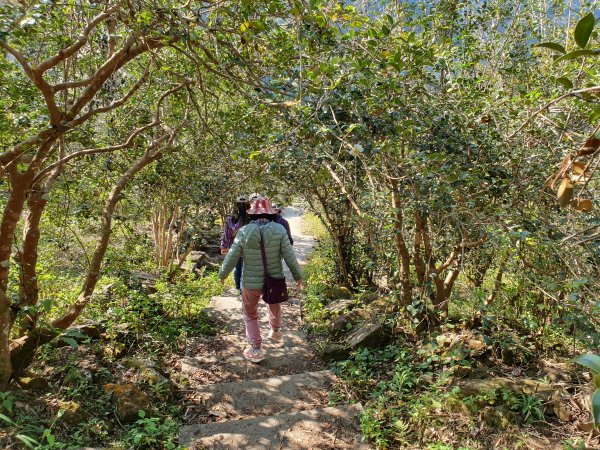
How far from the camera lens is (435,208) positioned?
106 inches

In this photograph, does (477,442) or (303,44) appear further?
(477,442)

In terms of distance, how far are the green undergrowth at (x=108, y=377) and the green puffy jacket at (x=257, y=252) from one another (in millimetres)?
1313

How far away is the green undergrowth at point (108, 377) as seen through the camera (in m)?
2.81

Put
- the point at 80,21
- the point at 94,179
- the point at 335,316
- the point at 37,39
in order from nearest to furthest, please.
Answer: the point at 37,39 < the point at 80,21 < the point at 94,179 < the point at 335,316

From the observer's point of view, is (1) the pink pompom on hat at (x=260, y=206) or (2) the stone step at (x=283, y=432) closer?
(2) the stone step at (x=283, y=432)

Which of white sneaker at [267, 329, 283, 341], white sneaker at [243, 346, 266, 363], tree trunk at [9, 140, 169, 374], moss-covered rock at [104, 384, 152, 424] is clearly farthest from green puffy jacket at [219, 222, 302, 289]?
moss-covered rock at [104, 384, 152, 424]

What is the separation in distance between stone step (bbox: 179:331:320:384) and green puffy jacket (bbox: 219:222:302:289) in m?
0.96

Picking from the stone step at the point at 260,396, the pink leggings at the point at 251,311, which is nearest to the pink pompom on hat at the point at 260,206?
the pink leggings at the point at 251,311

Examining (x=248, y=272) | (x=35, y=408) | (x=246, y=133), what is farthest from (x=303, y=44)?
(x=35, y=408)

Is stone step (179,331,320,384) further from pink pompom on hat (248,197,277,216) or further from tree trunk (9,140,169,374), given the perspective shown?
pink pompom on hat (248,197,277,216)

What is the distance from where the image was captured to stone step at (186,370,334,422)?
3516 mm

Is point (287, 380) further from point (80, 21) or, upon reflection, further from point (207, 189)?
point (80, 21)

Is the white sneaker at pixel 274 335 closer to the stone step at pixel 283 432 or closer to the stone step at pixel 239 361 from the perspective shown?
the stone step at pixel 239 361

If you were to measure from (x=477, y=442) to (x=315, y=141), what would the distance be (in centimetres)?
247
